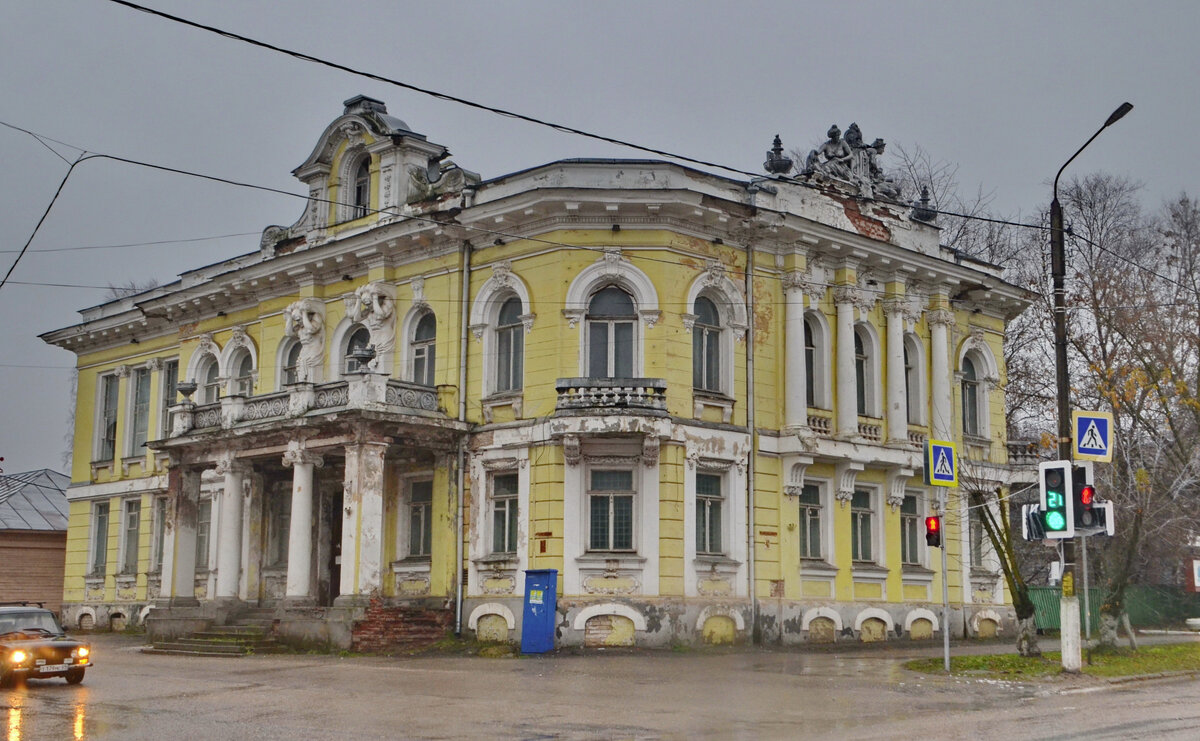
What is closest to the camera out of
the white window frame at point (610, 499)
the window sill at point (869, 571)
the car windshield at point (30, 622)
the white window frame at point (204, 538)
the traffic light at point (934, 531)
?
the car windshield at point (30, 622)

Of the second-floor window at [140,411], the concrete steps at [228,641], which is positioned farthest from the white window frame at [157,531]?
the concrete steps at [228,641]

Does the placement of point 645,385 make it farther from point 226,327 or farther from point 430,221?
point 226,327

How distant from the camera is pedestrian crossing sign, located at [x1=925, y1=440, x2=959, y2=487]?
20094 millimetres

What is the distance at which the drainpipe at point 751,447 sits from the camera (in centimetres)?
2675

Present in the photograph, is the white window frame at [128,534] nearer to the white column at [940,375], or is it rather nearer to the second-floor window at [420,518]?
the second-floor window at [420,518]

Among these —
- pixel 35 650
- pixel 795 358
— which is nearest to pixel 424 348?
pixel 795 358

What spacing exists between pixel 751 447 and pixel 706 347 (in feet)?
7.75

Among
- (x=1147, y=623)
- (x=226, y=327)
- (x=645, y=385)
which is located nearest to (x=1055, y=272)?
(x=645, y=385)

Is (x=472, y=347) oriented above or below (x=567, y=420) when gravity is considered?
above

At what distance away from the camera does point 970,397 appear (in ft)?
112

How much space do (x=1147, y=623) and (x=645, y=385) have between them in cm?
2735

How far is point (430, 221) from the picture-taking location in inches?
1119

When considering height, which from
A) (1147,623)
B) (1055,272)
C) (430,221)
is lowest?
(1147,623)

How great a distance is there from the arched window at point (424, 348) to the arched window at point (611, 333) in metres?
4.50
